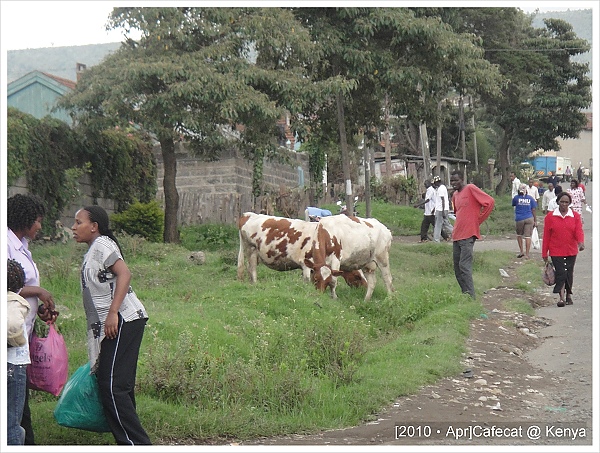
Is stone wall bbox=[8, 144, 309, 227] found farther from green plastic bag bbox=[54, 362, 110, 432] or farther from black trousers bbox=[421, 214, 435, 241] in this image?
green plastic bag bbox=[54, 362, 110, 432]

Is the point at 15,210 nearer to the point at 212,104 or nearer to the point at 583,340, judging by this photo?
the point at 583,340

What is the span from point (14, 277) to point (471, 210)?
8.29 m

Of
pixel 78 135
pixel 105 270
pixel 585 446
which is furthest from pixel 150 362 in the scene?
pixel 78 135

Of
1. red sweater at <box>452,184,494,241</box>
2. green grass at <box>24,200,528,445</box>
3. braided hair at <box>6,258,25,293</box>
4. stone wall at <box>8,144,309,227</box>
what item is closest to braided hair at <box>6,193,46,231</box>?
braided hair at <box>6,258,25,293</box>

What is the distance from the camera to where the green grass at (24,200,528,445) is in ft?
24.3

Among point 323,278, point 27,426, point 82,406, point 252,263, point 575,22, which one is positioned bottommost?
point 27,426

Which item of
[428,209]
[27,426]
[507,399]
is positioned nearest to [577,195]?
[428,209]

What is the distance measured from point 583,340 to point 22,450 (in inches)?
291

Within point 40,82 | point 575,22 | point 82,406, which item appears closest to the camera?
point 82,406

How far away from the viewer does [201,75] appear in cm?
1748

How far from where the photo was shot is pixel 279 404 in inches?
306

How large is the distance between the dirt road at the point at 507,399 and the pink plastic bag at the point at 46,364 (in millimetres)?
1514

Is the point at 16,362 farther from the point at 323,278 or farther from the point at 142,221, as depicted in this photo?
the point at 142,221

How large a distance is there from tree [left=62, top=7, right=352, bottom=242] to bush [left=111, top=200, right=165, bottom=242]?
1922 millimetres
